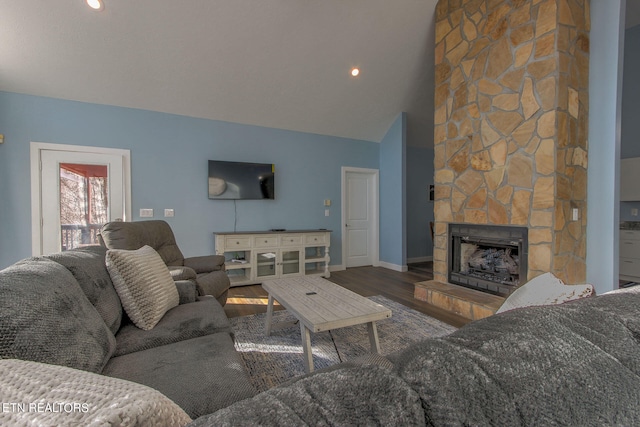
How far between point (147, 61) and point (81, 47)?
59 centimetres

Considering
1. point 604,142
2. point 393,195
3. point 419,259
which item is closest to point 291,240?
point 393,195

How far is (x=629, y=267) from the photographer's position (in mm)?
3814

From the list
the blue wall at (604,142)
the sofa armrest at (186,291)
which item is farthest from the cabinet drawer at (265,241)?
the blue wall at (604,142)

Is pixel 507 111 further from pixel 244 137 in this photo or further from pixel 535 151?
pixel 244 137

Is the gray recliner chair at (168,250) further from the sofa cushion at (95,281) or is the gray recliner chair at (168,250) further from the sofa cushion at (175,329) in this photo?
the sofa cushion at (95,281)

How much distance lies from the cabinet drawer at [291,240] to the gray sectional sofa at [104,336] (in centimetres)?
264

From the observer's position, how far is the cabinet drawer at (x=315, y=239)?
4.47 meters

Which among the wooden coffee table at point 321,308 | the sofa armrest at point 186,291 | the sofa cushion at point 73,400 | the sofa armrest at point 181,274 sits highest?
the sofa cushion at point 73,400

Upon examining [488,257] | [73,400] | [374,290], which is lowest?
[374,290]

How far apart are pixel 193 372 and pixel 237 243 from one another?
119 inches

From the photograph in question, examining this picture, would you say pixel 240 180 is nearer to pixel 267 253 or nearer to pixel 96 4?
pixel 267 253

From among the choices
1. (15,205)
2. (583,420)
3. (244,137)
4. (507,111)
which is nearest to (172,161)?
(244,137)

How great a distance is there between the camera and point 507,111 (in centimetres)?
274

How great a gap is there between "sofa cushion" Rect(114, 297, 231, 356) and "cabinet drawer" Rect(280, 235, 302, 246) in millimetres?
2542
